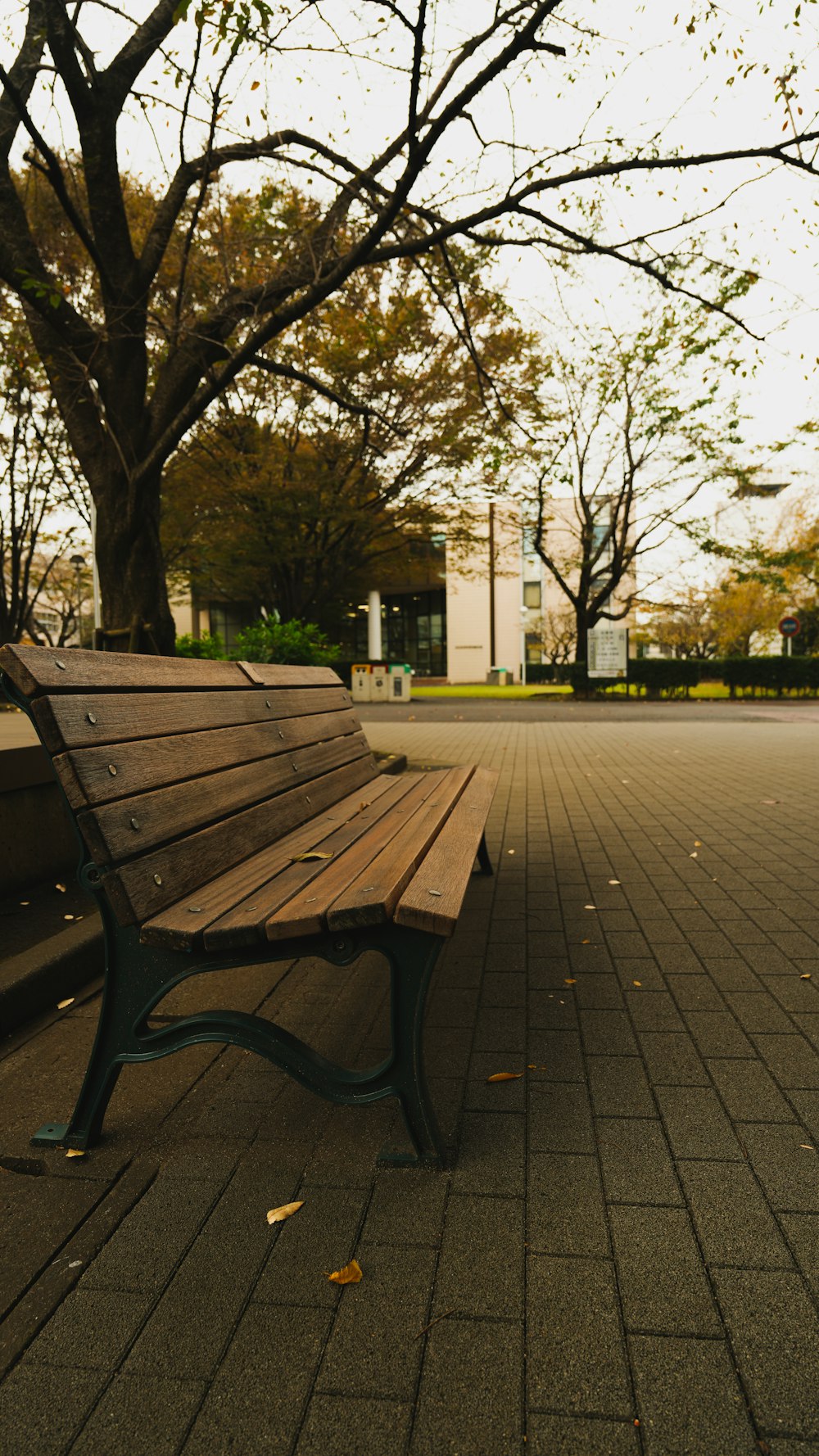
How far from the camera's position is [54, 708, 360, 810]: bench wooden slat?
6.36ft

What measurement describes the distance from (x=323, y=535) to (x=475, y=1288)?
73.0 ft

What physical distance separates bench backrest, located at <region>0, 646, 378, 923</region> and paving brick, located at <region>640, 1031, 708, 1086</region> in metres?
1.34

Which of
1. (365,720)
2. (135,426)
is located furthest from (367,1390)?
(365,720)

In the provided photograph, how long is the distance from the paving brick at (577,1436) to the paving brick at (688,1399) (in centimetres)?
3

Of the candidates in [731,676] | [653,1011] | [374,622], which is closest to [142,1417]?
[653,1011]

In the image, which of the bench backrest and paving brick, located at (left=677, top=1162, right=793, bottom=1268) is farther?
the bench backrest

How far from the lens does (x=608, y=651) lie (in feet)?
83.3

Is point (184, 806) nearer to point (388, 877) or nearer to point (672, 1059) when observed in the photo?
point (388, 877)

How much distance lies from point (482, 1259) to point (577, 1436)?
0.41 m

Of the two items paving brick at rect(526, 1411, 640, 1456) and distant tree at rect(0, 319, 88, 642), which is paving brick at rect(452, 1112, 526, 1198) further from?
distant tree at rect(0, 319, 88, 642)

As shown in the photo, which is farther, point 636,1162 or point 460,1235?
point 636,1162

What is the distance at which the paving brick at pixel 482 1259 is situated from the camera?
1634 mm

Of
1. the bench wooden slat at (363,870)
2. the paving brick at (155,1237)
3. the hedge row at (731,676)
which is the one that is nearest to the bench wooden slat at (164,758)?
the bench wooden slat at (363,870)

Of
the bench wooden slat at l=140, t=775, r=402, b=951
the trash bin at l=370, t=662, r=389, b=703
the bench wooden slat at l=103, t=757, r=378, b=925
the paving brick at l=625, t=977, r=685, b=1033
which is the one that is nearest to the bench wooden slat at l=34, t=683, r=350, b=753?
the bench wooden slat at l=103, t=757, r=378, b=925
